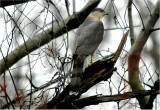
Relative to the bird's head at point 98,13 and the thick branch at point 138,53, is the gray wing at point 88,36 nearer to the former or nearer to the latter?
the bird's head at point 98,13

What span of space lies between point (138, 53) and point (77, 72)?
2.83 feet

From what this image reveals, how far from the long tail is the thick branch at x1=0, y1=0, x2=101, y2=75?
1.62 ft

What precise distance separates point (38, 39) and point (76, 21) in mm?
755

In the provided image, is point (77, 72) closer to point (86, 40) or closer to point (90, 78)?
point (90, 78)

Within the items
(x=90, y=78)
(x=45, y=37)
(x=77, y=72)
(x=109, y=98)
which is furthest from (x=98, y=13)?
(x=109, y=98)

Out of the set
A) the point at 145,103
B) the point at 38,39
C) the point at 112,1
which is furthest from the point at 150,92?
the point at 38,39

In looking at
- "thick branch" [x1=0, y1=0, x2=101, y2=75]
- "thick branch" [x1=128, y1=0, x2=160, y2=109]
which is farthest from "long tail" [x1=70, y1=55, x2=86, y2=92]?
"thick branch" [x1=128, y1=0, x2=160, y2=109]

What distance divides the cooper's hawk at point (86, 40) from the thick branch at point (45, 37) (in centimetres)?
16

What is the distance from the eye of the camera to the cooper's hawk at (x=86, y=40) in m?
4.91

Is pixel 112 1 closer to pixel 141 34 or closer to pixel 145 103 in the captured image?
pixel 141 34

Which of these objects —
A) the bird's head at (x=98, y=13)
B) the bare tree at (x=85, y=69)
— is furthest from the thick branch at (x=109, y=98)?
the bird's head at (x=98, y=13)

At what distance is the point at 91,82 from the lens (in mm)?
4699

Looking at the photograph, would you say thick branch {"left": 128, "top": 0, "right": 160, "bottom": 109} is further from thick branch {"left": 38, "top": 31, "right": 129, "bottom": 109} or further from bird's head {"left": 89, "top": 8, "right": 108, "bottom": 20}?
Answer: bird's head {"left": 89, "top": 8, "right": 108, "bottom": 20}

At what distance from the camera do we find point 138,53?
4672 mm
